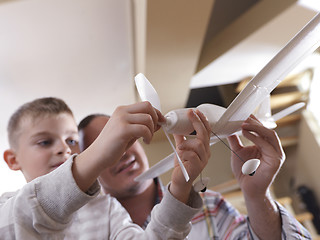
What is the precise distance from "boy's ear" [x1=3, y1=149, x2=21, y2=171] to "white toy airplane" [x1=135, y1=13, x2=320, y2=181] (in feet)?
0.55

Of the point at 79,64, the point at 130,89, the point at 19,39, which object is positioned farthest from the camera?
the point at 19,39

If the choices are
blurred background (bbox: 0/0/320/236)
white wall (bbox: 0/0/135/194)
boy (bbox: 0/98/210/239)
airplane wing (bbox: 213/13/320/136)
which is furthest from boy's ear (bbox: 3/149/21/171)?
white wall (bbox: 0/0/135/194)

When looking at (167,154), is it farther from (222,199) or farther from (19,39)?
(19,39)

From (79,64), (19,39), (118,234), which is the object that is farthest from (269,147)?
(19,39)

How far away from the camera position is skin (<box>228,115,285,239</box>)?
1.35ft

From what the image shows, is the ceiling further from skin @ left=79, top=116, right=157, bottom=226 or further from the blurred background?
skin @ left=79, top=116, right=157, bottom=226

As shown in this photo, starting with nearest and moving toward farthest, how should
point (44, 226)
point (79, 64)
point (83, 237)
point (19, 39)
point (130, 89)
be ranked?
point (44, 226) → point (83, 237) → point (130, 89) → point (79, 64) → point (19, 39)

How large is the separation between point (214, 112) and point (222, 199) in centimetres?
24

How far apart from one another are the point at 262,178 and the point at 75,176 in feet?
0.86

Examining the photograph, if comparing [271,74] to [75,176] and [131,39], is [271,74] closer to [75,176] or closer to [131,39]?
[75,176]

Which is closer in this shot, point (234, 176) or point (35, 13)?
point (234, 176)

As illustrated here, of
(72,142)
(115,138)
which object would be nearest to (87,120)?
(72,142)

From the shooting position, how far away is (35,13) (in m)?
1.25

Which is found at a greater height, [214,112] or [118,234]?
[214,112]
